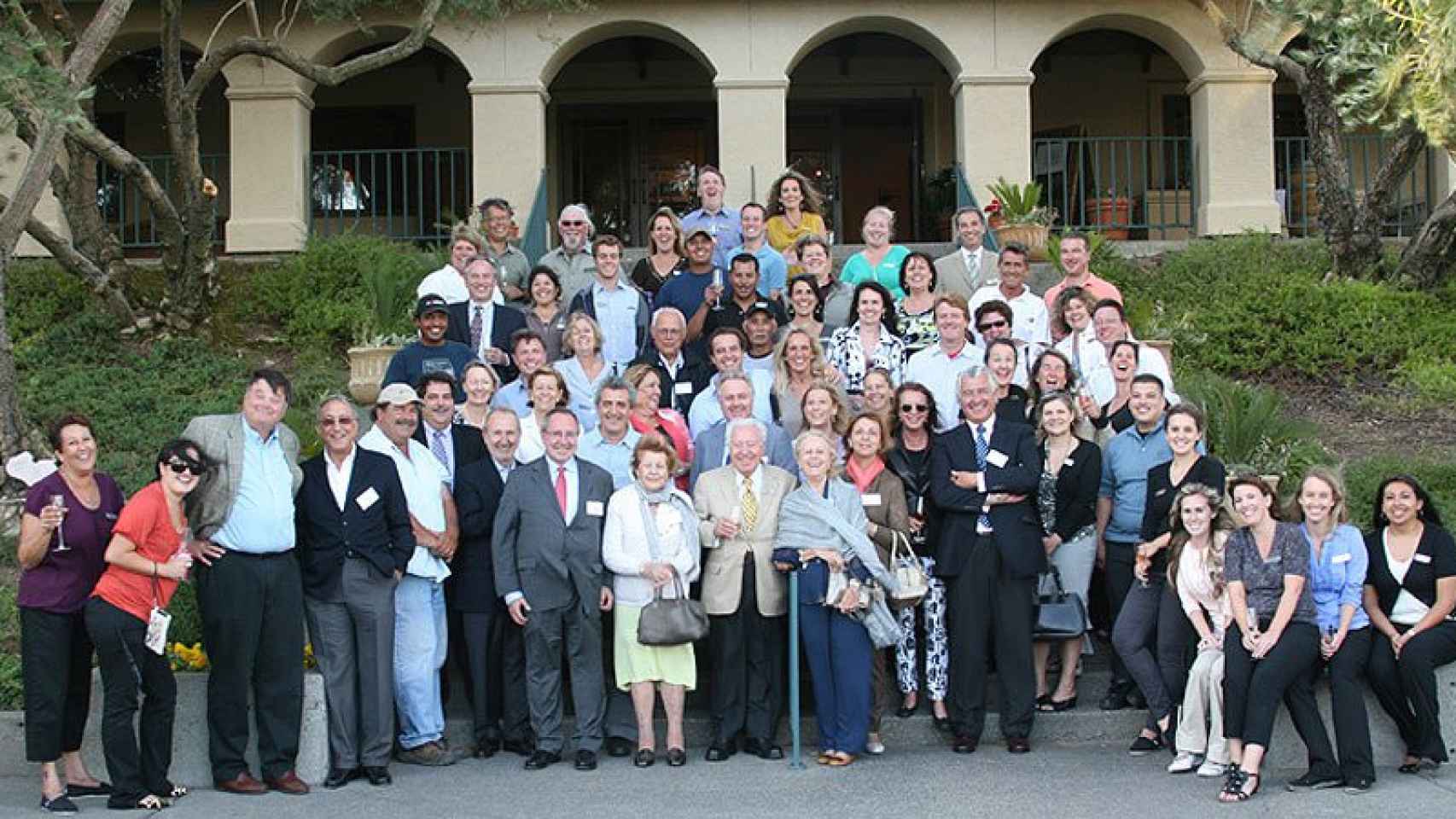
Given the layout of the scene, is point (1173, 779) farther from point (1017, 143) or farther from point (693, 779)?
point (1017, 143)

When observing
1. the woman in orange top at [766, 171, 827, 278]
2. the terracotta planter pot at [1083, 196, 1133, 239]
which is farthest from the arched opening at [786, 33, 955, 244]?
the woman in orange top at [766, 171, 827, 278]

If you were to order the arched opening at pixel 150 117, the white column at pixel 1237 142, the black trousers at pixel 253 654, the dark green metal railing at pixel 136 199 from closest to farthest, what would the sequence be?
the black trousers at pixel 253 654
the white column at pixel 1237 142
the dark green metal railing at pixel 136 199
the arched opening at pixel 150 117

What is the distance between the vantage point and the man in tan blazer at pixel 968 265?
39.4 feet

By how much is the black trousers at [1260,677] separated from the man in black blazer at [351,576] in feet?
13.5

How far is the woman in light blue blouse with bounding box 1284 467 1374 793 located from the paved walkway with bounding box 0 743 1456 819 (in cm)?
23

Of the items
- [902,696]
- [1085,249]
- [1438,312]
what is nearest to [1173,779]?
[902,696]

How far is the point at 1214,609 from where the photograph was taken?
27.3 feet

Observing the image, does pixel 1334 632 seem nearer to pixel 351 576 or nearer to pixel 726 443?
pixel 726 443

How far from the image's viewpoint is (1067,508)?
8.99 metres

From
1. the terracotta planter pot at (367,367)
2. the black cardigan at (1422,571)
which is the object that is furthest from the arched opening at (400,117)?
the black cardigan at (1422,571)

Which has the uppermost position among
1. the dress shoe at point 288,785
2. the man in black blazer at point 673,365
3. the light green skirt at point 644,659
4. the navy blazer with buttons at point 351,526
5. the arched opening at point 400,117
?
the arched opening at point 400,117

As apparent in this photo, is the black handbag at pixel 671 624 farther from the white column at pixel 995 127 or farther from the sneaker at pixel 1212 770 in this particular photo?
the white column at pixel 995 127

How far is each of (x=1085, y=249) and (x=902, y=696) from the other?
3.57 m

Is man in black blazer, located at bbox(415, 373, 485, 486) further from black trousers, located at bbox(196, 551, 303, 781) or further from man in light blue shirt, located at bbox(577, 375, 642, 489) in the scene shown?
black trousers, located at bbox(196, 551, 303, 781)
